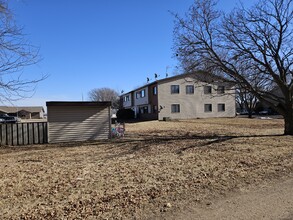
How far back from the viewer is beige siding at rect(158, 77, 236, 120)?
35906mm

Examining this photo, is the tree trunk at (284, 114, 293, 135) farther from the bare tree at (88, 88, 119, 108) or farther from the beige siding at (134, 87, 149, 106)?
the bare tree at (88, 88, 119, 108)

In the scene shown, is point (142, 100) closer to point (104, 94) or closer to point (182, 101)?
point (182, 101)

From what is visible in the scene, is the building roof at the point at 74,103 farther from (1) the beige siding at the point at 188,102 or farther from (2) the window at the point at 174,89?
(2) the window at the point at 174,89

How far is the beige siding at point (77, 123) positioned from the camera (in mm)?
13266

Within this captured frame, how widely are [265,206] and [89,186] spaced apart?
11.3 feet

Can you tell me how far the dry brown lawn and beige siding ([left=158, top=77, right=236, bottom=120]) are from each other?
26.8m

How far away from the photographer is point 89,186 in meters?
5.37

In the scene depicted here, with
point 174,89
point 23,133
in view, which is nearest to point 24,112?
point 174,89

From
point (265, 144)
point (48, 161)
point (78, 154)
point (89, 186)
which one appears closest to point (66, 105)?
point (78, 154)

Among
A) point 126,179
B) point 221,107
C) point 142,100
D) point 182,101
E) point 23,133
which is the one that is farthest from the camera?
point 142,100

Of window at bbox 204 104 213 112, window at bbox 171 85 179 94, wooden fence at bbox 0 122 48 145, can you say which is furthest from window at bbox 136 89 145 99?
wooden fence at bbox 0 122 48 145

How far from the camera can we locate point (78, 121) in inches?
539

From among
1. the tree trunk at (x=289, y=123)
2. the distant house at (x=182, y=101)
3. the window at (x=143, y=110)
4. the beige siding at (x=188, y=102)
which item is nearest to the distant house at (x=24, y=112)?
the window at (x=143, y=110)

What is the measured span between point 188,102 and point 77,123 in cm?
2592
